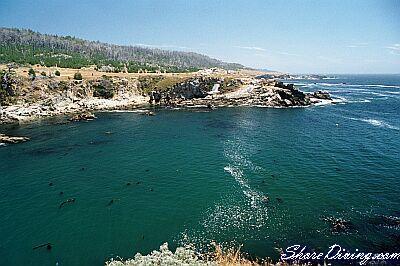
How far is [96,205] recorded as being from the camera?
155 feet

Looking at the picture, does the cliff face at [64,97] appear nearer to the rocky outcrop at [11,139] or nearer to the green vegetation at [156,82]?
the green vegetation at [156,82]

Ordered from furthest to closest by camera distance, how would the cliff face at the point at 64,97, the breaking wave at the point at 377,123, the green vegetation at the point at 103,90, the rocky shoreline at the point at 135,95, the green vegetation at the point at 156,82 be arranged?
the green vegetation at the point at 156,82 < the green vegetation at the point at 103,90 < the rocky shoreline at the point at 135,95 < the cliff face at the point at 64,97 < the breaking wave at the point at 377,123

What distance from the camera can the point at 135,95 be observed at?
522 ft

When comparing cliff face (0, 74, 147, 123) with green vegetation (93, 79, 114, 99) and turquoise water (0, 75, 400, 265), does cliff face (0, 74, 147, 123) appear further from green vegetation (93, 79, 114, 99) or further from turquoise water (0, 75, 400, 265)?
turquoise water (0, 75, 400, 265)

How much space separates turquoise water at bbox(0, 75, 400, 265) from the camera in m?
37.8

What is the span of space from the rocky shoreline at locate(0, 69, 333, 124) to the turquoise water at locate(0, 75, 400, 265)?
35.3 metres

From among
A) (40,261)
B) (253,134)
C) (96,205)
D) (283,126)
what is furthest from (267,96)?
(40,261)

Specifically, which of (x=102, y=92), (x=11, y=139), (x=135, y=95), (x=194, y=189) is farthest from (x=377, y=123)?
(x=102, y=92)

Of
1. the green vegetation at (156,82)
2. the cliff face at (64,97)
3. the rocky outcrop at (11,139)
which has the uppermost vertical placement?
the green vegetation at (156,82)

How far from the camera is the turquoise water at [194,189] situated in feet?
124

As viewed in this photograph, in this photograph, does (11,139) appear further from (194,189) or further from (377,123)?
(377,123)

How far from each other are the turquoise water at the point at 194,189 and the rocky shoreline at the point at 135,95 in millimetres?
35282

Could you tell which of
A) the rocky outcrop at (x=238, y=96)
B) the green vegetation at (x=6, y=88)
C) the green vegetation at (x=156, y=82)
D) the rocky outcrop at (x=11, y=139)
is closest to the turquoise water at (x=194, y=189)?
the rocky outcrop at (x=11, y=139)

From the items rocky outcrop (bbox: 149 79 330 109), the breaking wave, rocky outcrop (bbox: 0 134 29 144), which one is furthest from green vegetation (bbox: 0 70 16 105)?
the breaking wave
